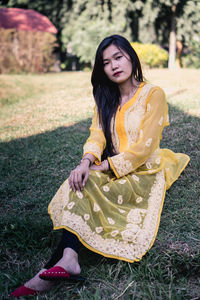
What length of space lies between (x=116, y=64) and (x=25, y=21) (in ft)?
47.9

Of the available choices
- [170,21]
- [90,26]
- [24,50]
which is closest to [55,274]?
[24,50]

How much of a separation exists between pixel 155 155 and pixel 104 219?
68 centimetres

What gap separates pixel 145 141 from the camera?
6.82 ft

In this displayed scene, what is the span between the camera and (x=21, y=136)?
479 centimetres

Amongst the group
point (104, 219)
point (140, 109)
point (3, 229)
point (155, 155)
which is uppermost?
point (140, 109)

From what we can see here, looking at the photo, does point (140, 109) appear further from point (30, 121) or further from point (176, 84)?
point (176, 84)

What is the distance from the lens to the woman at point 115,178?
1.77m

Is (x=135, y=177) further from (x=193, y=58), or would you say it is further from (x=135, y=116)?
(x=193, y=58)

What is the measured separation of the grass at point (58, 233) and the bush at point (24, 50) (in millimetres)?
6125

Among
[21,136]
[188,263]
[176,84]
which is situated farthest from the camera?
[176,84]

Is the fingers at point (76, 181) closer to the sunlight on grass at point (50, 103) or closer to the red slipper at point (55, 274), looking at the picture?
the red slipper at point (55, 274)

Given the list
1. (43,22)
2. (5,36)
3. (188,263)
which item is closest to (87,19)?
(43,22)

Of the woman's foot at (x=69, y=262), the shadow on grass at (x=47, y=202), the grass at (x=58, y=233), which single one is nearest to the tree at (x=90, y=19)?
the grass at (x=58, y=233)

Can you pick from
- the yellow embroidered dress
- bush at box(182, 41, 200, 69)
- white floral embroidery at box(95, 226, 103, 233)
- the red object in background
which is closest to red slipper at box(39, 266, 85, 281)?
the yellow embroidered dress
